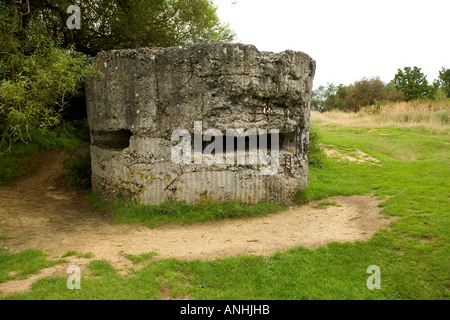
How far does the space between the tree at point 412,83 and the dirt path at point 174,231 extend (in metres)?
28.0

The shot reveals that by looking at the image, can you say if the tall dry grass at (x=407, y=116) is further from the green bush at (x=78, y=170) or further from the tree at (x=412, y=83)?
the green bush at (x=78, y=170)

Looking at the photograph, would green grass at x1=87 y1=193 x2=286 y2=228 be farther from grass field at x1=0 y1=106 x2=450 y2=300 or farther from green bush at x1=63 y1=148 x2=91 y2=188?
green bush at x1=63 y1=148 x2=91 y2=188

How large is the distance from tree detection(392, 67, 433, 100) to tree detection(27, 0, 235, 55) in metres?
25.9

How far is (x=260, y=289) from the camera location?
474 cm

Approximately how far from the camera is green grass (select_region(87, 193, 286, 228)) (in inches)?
294

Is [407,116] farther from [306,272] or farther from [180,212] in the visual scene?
[306,272]

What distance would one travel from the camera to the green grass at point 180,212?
24.5ft

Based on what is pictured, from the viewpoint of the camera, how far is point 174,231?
7012mm

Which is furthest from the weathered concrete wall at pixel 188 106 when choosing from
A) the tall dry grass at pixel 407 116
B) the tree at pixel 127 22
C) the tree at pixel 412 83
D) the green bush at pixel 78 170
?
the tree at pixel 412 83

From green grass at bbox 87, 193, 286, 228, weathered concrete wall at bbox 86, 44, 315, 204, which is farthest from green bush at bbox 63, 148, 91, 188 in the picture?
green grass at bbox 87, 193, 286, 228

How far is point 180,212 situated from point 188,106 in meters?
2.27

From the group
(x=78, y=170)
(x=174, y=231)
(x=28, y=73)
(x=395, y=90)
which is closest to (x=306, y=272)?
(x=174, y=231)

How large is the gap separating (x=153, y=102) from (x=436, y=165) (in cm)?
884
